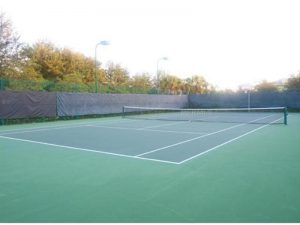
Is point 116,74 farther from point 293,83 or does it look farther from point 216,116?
point 216,116

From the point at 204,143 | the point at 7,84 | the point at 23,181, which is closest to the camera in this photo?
the point at 23,181

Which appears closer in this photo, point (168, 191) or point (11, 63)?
point (168, 191)

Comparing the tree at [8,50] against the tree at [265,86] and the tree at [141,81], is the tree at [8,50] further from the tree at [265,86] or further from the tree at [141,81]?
the tree at [265,86]

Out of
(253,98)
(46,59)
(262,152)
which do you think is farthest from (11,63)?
(262,152)

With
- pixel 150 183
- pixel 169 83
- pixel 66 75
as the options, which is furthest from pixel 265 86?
pixel 150 183

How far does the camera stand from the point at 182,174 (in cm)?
543

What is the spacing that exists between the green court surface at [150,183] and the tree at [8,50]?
22511 millimetres

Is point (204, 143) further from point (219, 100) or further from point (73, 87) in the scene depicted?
point (219, 100)

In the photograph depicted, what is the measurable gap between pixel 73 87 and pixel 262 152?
16.9m

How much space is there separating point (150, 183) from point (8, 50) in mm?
28266

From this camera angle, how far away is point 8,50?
94.8 feet

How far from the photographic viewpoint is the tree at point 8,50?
92.6 feet

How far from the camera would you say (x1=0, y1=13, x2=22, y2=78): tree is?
2823 centimetres

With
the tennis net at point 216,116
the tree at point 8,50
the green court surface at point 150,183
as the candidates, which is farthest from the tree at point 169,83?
the green court surface at point 150,183
